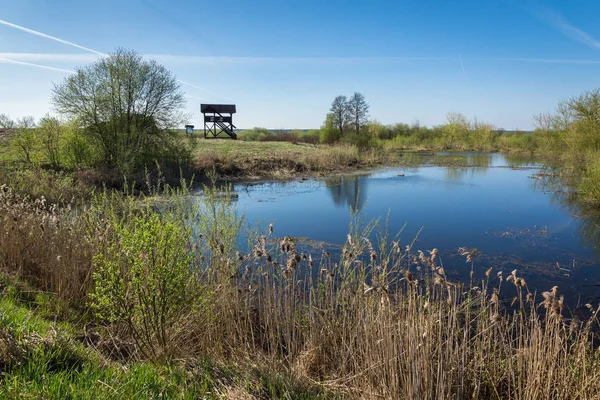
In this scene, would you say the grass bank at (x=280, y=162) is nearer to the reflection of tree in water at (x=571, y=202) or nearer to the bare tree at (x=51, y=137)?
the bare tree at (x=51, y=137)

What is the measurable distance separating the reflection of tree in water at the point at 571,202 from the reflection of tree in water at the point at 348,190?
5910mm

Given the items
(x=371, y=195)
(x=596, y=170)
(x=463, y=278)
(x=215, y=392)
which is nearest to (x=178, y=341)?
(x=215, y=392)

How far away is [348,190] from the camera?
1670 cm

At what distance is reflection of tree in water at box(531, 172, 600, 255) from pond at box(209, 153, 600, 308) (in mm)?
35

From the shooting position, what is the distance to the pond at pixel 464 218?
23.1ft

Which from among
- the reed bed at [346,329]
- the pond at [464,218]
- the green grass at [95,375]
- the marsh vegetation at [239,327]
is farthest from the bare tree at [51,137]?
the green grass at [95,375]

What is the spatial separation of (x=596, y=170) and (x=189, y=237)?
13.6 metres

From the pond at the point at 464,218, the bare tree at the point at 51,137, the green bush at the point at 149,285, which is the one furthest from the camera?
the bare tree at the point at 51,137

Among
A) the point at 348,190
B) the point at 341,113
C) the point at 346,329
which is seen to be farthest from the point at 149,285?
the point at 341,113

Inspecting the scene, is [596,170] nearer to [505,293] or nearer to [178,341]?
[505,293]

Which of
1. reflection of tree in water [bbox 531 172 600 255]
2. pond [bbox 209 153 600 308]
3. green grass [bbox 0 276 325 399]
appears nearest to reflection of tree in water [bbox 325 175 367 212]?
pond [bbox 209 153 600 308]

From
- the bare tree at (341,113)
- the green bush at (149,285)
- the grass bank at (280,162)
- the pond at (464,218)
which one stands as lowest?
the pond at (464,218)

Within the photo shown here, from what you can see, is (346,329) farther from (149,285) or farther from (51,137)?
(51,137)

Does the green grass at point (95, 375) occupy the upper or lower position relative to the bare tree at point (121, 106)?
lower
